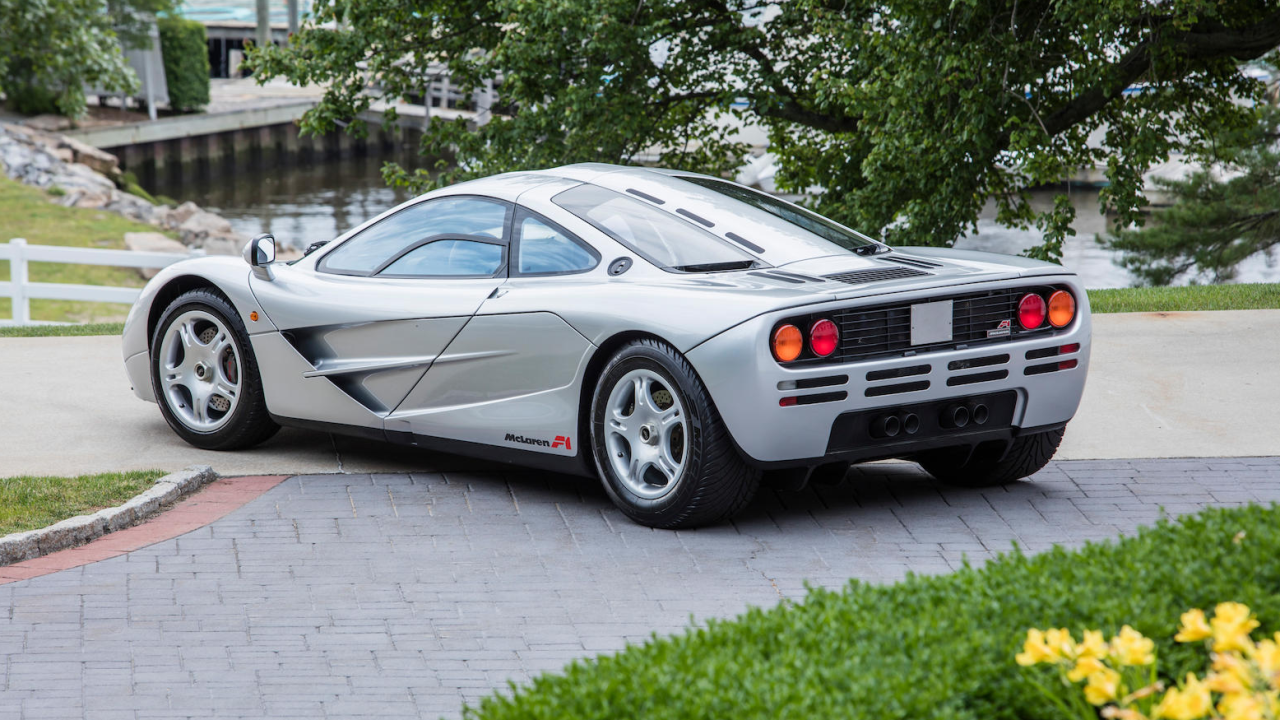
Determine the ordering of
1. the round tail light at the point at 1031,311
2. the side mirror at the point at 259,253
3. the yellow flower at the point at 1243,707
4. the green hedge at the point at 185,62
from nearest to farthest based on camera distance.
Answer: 1. the yellow flower at the point at 1243,707
2. the round tail light at the point at 1031,311
3. the side mirror at the point at 259,253
4. the green hedge at the point at 185,62

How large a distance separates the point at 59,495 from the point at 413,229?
6.49ft

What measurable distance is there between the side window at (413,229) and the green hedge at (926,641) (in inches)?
132

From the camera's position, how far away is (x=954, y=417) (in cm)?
544

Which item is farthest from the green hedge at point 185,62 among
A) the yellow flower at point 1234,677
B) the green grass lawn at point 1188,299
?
the yellow flower at point 1234,677

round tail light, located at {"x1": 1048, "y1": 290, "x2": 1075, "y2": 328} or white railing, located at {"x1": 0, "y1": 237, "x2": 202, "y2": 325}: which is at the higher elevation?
round tail light, located at {"x1": 1048, "y1": 290, "x2": 1075, "y2": 328}

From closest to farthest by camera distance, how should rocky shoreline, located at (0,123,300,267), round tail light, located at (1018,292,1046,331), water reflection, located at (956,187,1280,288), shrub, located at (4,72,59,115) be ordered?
round tail light, located at (1018,292,1046,331) < water reflection, located at (956,187,1280,288) < rocky shoreline, located at (0,123,300,267) < shrub, located at (4,72,59,115)

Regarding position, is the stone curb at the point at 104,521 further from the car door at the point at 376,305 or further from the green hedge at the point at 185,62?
the green hedge at the point at 185,62

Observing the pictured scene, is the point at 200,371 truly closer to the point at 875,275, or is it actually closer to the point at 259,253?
the point at 259,253

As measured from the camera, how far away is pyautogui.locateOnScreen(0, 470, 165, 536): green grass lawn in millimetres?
5754

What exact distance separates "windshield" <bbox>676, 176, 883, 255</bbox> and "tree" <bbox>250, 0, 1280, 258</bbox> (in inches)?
205

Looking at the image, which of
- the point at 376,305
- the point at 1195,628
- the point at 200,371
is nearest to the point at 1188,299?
the point at 376,305

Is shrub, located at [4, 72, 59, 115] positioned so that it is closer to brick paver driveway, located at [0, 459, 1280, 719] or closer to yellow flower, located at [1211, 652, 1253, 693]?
brick paver driveway, located at [0, 459, 1280, 719]

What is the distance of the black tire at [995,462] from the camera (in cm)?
600

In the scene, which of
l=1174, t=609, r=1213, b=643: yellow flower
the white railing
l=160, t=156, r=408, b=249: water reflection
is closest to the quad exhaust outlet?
l=1174, t=609, r=1213, b=643: yellow flower
